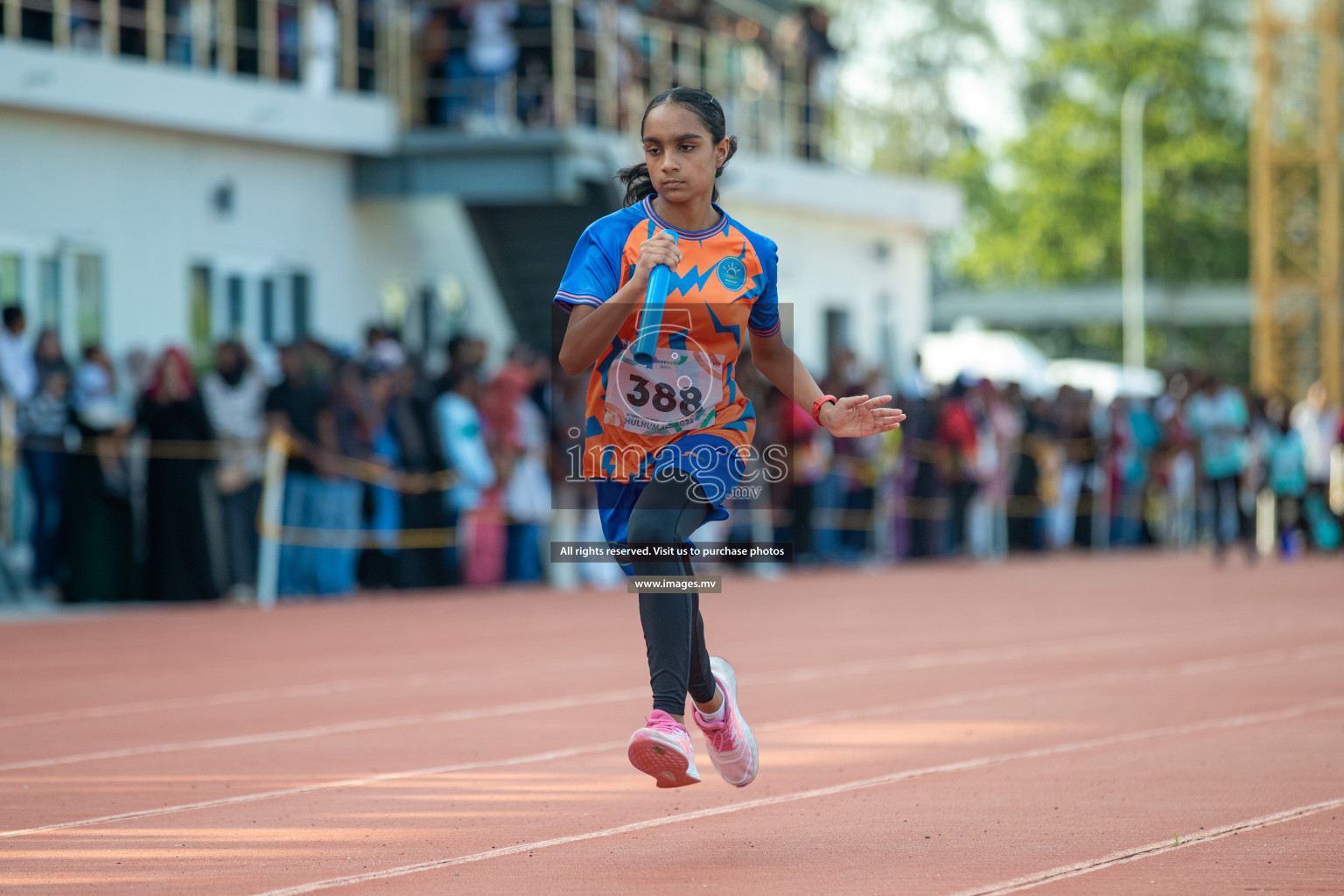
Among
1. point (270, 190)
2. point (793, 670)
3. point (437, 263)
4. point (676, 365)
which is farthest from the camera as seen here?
point (437, 263)

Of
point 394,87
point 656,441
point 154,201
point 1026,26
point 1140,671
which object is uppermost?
point 1026,26

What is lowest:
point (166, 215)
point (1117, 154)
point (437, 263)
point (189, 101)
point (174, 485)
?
point (174, 485)

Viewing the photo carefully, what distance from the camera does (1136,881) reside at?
216 inches

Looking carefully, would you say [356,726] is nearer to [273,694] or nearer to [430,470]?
[273,694]

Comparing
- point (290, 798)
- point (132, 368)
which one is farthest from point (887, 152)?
point (290, 798)

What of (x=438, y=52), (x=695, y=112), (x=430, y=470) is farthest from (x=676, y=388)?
(x=438, y=52)

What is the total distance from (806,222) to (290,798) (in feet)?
83.2

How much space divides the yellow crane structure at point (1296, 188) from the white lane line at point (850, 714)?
118 ft

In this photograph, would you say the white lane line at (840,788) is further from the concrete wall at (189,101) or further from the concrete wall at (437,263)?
the concrete wall at (437,263)

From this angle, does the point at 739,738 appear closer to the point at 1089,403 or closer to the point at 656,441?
the point at 656,441

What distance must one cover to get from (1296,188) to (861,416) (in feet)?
156

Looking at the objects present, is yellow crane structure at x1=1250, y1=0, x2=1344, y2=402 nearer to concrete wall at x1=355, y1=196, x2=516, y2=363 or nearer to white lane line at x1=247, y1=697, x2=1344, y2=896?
concrete wall at x1=355, y1=196, x2=516, y2=363

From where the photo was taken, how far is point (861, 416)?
597 cm

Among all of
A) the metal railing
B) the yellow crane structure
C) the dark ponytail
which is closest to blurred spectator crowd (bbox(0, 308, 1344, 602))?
the metal railing
